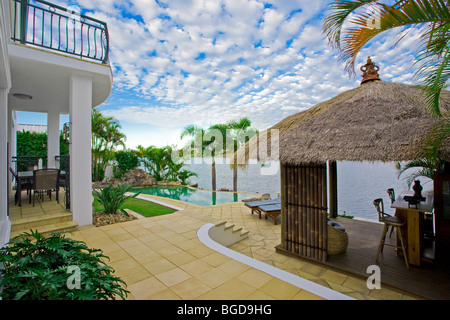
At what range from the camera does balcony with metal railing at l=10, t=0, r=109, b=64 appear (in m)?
5.04

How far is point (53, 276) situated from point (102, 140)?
55.4 feet

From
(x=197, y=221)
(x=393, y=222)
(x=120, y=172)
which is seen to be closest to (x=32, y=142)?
(x=120, y=172)

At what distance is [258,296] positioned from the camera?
2.71m

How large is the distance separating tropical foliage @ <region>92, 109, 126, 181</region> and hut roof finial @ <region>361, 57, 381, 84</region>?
54.9 feet

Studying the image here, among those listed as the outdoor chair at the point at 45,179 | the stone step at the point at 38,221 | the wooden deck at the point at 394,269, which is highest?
the outdoor chair at the point at 45,179

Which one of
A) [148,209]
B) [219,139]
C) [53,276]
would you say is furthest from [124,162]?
[53,276]

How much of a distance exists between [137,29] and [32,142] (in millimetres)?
8509

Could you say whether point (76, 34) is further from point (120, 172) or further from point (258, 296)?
point (120, 172)

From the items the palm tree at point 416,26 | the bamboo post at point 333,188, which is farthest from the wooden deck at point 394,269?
the palm tree at point 416,26

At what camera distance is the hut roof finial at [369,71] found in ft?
16.7

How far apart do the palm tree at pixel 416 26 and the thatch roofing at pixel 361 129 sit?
0.68 meters

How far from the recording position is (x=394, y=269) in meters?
4.01

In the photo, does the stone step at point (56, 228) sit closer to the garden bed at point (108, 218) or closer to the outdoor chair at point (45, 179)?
the garden bed at point (108, 218)

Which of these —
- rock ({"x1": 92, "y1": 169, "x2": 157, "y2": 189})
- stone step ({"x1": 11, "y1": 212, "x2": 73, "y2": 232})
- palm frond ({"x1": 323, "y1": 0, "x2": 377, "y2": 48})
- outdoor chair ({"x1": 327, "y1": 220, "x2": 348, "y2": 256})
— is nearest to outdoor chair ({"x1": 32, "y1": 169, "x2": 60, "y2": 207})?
stone step ({"x1": 11, "y1": 212, "x2": 73, "y2": 232})
